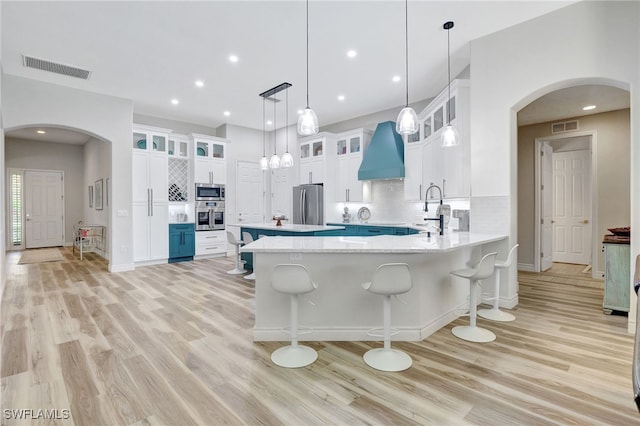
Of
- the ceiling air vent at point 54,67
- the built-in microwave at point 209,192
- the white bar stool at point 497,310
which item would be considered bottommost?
the white bar stool at point 497,310

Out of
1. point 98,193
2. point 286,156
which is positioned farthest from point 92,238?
point 286,156

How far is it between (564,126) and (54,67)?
27.7 ft

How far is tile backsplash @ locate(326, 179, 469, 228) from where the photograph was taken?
6.33 m

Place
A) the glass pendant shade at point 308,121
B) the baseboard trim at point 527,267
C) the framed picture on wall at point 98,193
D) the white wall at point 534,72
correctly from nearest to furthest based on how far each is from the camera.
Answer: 1. the white wall at point 534,72
2. the glass pendant shade at point 308,121
3. the baseboard trim at point 527,267
4. the framed picture on wall at point 98,193

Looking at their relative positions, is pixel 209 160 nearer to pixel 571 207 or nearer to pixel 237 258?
pixel 237 258

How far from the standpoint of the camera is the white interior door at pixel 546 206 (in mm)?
5953

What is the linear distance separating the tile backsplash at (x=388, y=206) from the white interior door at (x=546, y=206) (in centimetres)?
216

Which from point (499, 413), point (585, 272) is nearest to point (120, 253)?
point (499, 413)

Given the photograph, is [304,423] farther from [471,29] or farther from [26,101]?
[26,101]

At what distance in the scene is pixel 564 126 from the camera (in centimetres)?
568

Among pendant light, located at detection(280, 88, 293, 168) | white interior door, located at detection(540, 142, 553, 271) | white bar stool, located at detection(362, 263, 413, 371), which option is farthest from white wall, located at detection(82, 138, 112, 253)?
white interior door, located at detection(540, 142, 553, 271)

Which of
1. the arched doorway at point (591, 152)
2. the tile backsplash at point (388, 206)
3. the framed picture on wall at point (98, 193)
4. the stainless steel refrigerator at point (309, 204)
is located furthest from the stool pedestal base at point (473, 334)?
the framed picture on wall at point (98, 193)

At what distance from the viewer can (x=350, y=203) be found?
24.5 ft

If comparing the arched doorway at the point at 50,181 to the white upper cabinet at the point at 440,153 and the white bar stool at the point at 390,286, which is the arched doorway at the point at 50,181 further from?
the white bar stool at the point at 390,286
